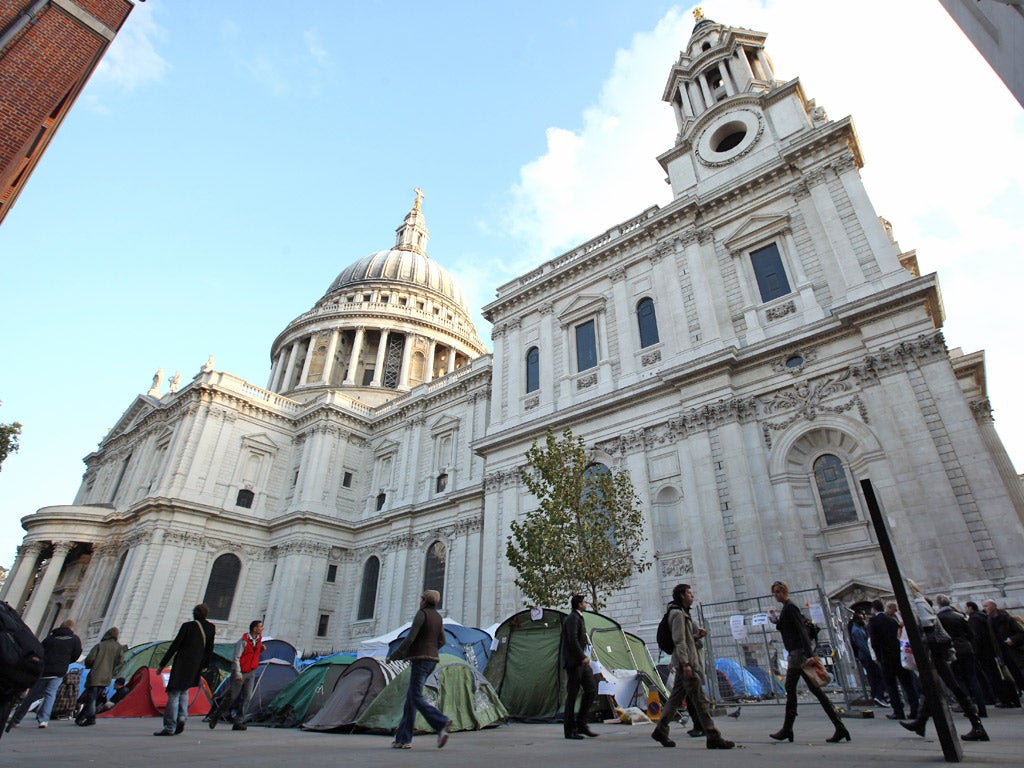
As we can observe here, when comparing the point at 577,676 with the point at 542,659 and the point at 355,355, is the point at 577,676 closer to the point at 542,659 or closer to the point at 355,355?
the point at 542,659

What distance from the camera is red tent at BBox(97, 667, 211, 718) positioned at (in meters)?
13.1

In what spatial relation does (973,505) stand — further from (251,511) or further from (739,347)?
(251,511)

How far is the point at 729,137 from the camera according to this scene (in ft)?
85.6

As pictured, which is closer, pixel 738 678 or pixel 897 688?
pixel 897 688

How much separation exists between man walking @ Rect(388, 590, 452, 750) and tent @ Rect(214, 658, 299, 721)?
6624mm

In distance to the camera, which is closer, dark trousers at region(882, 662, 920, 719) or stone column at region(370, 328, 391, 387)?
dark trousers at region(882, 662, 920, 719)

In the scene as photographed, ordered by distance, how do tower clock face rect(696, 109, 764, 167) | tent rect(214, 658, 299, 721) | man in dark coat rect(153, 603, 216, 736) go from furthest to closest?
tower clock face rect(696, 109, 764, 167) → tent rect(214, 658, 299, 721) → man in dark coat rect(153, 603, 216, 736)

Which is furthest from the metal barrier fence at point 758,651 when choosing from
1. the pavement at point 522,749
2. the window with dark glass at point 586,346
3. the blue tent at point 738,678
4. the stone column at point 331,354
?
the stone column at point 331,354

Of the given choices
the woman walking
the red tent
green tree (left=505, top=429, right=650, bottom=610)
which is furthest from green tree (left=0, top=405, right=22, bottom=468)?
the woman walking

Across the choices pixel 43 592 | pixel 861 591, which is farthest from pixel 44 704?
pixel 43 592

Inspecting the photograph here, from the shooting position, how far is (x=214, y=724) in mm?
10047

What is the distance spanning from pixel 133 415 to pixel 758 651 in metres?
43.7

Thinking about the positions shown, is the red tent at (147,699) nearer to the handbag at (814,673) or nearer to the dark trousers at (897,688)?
the handbag at (814,673)

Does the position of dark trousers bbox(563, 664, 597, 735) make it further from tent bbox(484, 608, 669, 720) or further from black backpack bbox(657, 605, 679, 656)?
tent bbox(484, 608, 669, 720)
